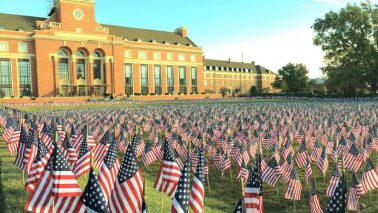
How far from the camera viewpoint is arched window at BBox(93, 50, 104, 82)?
84812 millimetres

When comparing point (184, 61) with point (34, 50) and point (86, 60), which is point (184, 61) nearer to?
point (86, 60)

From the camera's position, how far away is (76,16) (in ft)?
265

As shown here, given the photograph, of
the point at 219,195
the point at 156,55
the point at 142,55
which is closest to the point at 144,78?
the point at 142,55

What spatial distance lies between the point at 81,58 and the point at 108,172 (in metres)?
80.0

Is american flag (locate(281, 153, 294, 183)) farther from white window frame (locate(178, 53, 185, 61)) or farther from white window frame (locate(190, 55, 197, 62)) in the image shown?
white window frame (locate(190, 55, 197, 62))

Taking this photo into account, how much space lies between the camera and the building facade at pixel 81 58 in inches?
2963

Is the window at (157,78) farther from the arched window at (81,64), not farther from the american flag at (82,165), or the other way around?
the american flag at (82,165)

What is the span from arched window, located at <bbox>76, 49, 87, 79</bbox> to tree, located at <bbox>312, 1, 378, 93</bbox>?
2007 inches

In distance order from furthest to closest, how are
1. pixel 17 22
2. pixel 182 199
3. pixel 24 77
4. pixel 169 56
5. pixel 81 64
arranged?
pixel 169 56
pixel 81 64
pixel 17 22
pixel 24 77
pixel 182 199

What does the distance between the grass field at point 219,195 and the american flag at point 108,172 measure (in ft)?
5.14

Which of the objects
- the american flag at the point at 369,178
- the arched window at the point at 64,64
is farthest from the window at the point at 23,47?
the american flag at the point at 369,178

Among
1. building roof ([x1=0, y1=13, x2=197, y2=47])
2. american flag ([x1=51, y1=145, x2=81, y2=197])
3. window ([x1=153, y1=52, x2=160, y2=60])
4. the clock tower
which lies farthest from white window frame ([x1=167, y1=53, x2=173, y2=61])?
american flag ([x1=51, y1=145, x2=81, y2=197])

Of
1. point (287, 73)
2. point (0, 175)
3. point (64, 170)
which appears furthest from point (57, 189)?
point (287, 73)

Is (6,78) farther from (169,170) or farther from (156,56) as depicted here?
(169,170)
